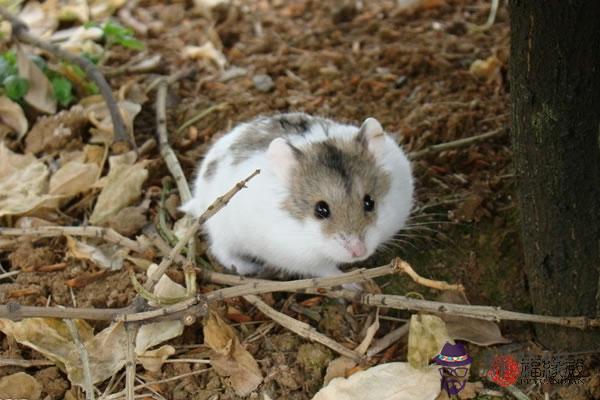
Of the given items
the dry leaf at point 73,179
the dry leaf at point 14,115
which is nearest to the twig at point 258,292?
the dry leaf at point 73,179

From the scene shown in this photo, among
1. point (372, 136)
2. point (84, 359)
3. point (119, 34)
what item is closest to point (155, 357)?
point (84, 359)

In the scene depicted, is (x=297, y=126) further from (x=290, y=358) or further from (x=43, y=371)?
(x=43, y=371)

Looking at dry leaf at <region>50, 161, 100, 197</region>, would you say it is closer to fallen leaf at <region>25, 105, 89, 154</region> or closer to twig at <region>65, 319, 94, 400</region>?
fallen leaf at <region>25, 105, 89, 154</region>

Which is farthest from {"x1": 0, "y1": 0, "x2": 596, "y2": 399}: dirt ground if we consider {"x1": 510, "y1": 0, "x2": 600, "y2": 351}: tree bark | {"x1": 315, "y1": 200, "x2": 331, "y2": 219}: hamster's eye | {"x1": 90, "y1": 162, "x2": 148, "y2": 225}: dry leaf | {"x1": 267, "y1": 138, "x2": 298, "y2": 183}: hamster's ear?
{"x1": 267, "y1": 138, "x2": 298, "y2": 183}: hamster's ear

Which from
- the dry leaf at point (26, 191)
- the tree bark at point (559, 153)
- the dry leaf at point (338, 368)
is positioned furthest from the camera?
the dry leaf at point (26, 191)

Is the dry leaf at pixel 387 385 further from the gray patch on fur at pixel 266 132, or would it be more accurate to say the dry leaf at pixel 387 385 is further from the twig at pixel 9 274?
the twig at pixel 9 274

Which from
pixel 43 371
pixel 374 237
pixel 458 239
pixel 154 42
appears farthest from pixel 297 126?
pixel 154 42
